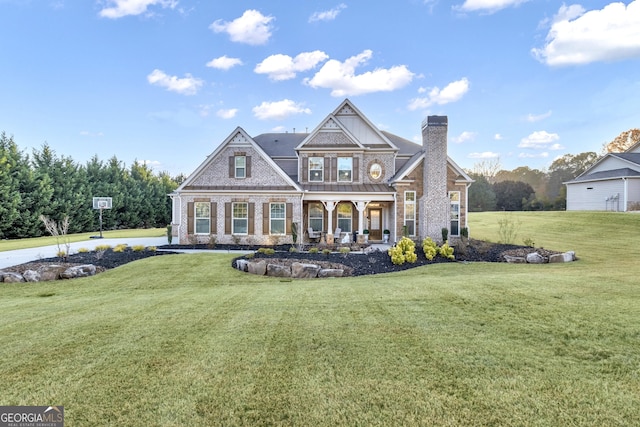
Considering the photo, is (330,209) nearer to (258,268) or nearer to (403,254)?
(403,254)

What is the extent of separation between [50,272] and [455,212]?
19.1 m

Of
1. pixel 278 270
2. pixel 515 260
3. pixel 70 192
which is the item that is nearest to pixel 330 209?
pixel 278 270

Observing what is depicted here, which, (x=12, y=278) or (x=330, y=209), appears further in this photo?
(x=330, y=209)

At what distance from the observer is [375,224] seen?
20422mm

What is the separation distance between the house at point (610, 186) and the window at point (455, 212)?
19103mm

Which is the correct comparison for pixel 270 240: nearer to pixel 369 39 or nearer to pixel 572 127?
pixel 369 39

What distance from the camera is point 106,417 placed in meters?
2.62

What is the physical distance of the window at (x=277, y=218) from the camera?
1797cm

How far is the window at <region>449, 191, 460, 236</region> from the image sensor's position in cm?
1841

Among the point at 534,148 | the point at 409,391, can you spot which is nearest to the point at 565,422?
the point at 409,391

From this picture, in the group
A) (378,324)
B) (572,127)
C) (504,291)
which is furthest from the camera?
(572,127)

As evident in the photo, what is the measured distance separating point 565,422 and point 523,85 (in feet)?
76.3

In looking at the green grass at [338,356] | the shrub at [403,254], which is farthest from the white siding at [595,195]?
the green grass at [338,356]

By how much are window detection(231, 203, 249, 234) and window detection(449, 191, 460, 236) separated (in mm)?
12027
